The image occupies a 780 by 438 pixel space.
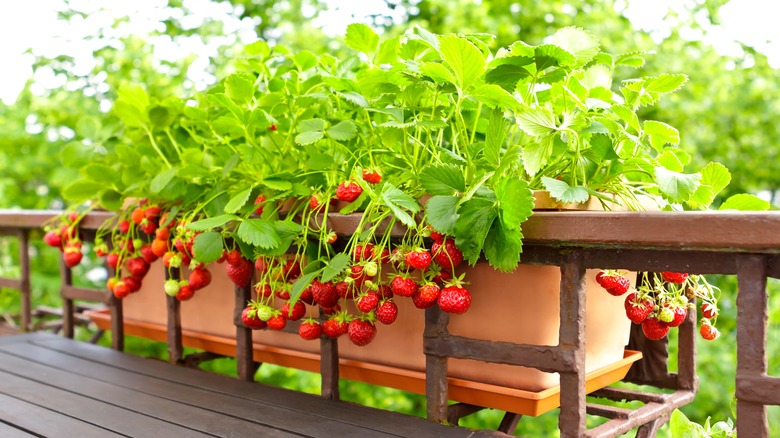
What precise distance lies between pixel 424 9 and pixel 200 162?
231 cm

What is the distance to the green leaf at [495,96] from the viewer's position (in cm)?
89

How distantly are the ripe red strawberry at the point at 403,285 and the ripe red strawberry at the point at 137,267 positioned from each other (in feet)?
2.39

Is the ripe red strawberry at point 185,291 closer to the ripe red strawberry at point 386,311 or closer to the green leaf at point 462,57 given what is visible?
the ripe red strawberry at point 386,311

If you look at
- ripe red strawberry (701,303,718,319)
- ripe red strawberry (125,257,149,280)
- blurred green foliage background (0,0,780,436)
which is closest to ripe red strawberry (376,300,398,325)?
ripe red strawberry (701,303,718,319)

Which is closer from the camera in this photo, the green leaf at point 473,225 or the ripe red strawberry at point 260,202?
the green leaf at point 473,225

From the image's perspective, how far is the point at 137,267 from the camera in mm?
1434

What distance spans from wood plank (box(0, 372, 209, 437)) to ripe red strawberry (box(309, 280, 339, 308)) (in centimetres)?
26

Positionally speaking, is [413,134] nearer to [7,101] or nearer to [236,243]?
[236,243]

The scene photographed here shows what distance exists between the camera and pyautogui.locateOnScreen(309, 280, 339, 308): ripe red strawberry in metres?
0.99

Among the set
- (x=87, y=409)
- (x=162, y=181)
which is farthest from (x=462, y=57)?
(x=87, y=409)

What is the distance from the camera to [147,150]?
4.64 feet

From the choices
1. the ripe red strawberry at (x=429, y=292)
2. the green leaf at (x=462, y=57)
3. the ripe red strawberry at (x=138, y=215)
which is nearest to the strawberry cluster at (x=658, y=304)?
the ripe red strawberry at (x=429, y=292)

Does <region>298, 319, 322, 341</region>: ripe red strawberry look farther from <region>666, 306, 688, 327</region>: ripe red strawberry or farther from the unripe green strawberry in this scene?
<region>666, 306, 688, 327</region>: ripe red strawberry

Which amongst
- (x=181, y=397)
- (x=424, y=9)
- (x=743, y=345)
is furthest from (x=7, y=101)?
(x=743, y=345)
